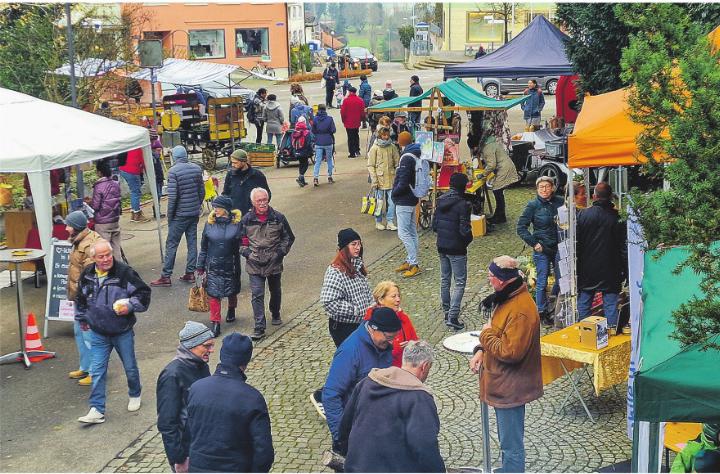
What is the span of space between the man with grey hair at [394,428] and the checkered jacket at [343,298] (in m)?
2.68

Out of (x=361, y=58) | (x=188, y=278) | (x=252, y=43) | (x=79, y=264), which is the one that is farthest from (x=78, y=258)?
(x=361, y=58)

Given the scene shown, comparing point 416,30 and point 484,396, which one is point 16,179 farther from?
point 416,30

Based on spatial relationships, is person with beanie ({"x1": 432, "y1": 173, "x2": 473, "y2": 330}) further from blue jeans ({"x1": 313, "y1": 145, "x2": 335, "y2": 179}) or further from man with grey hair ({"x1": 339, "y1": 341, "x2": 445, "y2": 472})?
blue jeans ({"x1": 313, "y1": 145, "x2": 335, "y2": 179})

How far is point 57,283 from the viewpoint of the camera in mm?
11375

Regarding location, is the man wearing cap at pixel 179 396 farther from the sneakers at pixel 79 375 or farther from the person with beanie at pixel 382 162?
the person with beanie at pixel 382 162

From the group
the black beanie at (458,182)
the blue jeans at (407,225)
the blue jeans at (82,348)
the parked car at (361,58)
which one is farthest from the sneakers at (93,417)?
the parked car at (361,58)

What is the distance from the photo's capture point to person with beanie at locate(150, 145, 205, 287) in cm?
1322

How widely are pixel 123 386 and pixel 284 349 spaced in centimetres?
188

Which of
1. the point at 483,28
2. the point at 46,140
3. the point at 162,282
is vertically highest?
the point at 483,28

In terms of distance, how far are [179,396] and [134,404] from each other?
9.99 feet

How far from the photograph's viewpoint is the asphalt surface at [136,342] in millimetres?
8531

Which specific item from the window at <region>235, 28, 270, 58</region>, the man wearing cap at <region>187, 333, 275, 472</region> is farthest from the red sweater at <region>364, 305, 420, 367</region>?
the window at <region>235, 28, 270, 58</region>

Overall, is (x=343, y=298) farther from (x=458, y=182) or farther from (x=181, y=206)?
(x=181, y=206)

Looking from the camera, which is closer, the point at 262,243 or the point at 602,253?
the point at 602,253
